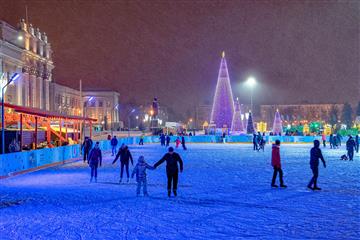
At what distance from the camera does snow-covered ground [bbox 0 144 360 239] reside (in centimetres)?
955

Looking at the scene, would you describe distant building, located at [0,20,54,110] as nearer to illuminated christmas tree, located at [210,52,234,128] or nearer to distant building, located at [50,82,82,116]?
distant building, located at [50,82,82,116]

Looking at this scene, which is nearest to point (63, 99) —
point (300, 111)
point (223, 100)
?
point (223, 100)

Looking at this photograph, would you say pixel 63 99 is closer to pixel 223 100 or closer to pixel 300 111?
pixel 223 100

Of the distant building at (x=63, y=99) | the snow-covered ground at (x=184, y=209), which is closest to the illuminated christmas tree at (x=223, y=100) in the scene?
the snow-covered ground at (x=184, y=209)

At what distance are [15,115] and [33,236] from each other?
93.6 ft

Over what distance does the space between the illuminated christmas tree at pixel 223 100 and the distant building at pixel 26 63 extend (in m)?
25.2

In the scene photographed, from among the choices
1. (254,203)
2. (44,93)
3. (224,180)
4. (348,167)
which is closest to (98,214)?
(254,203)

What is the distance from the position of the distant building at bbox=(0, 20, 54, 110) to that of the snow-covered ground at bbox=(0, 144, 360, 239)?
48.2 m

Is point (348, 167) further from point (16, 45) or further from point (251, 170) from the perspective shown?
point (16, 45)

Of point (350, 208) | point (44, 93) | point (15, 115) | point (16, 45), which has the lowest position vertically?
point (350, 208)

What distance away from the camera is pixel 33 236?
9.27 m

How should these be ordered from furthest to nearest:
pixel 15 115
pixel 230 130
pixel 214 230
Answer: pixel 230 130 → pixel 15 115 → pixel 214 230

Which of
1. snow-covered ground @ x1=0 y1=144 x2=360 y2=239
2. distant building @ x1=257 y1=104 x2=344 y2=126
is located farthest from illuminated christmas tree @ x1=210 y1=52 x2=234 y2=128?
distant building @ x1=257 y1=104 x2=344 y2=126

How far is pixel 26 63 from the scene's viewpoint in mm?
78250
